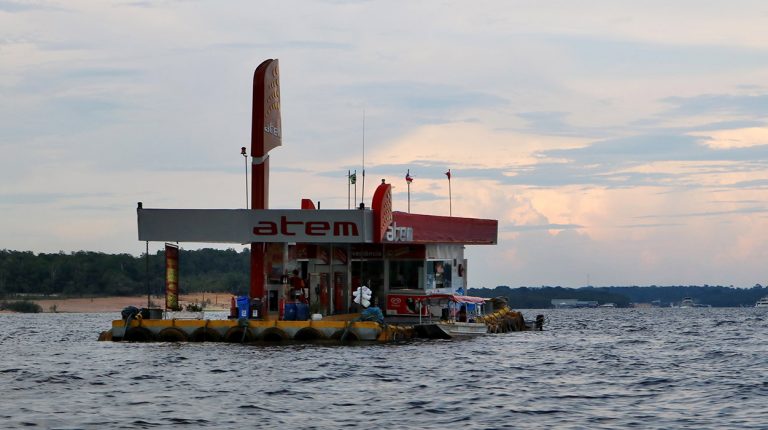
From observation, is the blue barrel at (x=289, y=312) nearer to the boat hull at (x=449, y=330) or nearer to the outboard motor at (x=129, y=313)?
the boat hull at (x=449, y=330)

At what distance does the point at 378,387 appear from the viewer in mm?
38000

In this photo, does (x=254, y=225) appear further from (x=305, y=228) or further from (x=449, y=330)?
(x=449, y=330)

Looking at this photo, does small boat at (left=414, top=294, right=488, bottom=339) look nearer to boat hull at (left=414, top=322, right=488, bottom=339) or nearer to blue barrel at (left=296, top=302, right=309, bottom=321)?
boat hull at (left=414, top=322, right=488, bottom=339)

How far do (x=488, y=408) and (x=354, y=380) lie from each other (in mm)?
7562

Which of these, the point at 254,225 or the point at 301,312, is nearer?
the point at 254,225

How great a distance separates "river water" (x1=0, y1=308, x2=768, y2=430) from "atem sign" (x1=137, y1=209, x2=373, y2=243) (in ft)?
18.8

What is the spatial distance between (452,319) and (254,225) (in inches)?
489

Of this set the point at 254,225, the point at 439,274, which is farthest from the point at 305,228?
the point at 439,274

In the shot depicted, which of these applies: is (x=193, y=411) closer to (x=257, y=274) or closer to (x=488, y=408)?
(x=488, y=408)

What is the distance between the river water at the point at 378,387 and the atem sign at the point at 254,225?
573cm

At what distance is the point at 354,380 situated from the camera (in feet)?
131

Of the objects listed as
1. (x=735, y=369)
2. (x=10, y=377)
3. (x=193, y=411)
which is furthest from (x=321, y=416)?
(x=735, y=369)

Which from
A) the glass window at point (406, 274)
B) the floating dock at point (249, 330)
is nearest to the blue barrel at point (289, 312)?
the floating dock at point (249, 330)

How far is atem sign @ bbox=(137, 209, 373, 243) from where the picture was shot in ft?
188
